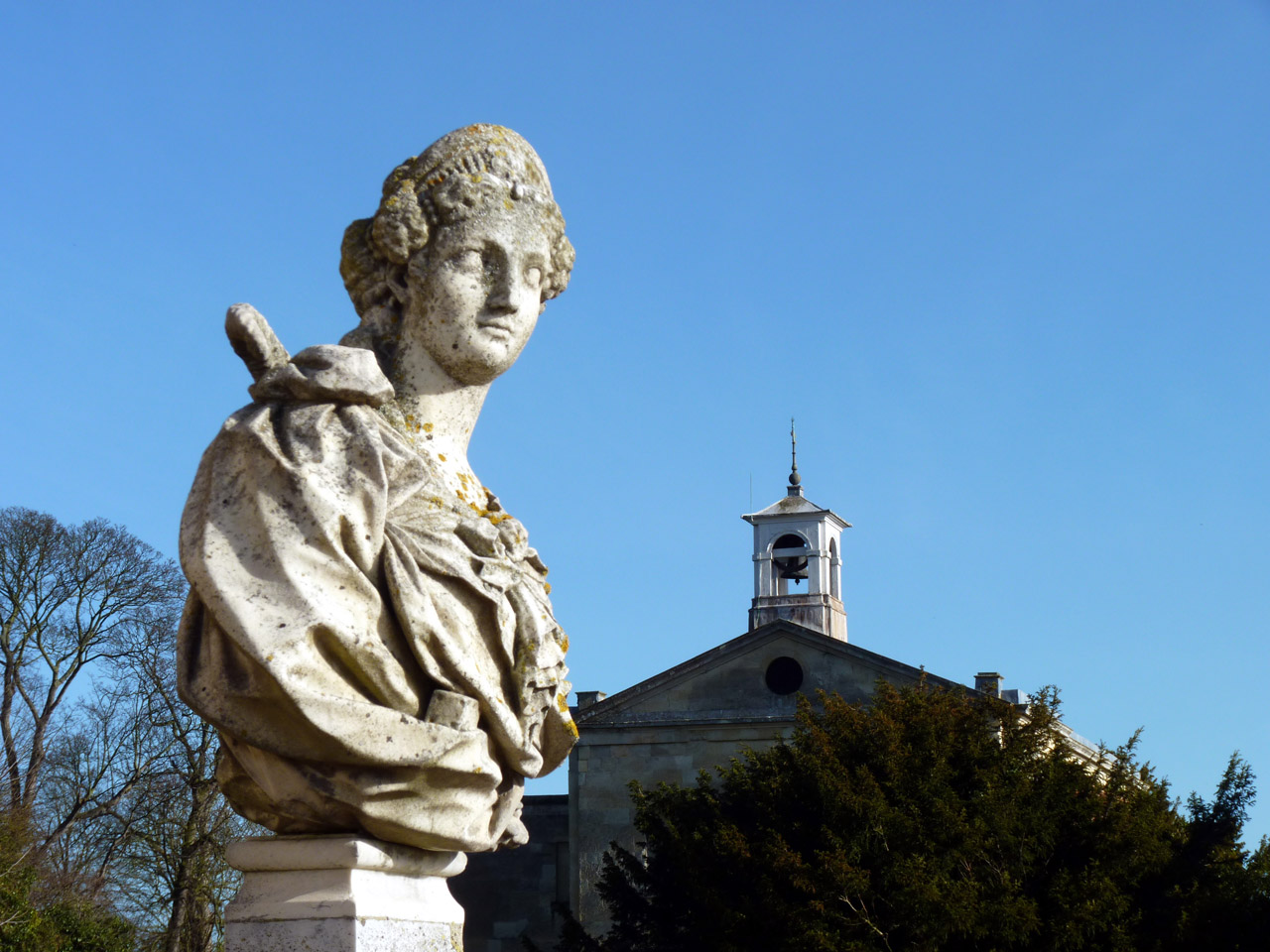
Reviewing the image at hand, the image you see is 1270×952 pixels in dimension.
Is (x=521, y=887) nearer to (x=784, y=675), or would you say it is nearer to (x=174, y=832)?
(x=784, y=675)

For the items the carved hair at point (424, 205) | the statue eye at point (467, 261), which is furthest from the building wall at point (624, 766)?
the statue eye at point (467, 261)

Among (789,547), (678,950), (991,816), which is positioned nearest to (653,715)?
(789,547)

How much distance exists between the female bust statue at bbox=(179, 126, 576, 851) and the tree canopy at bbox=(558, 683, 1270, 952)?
14.6m

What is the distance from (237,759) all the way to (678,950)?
18.2 meters

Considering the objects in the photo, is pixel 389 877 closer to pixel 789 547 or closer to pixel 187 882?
pixel 187 882

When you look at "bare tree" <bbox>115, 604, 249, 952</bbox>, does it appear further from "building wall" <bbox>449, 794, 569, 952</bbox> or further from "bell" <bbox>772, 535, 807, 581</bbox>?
"bell" <bbox>772, 535, 807, 581</bbox>

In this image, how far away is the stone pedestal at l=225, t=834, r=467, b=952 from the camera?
3834 millimetres

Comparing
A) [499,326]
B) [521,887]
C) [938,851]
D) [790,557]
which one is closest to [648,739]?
[521,887]

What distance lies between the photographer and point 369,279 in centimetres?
479

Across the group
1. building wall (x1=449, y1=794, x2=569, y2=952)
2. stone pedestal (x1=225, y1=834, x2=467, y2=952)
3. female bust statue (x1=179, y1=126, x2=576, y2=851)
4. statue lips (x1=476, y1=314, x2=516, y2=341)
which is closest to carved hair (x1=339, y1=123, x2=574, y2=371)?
female bust statue (x1=179, y1=126, x2=576, y2=851)

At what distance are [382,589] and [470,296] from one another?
41.1 inches

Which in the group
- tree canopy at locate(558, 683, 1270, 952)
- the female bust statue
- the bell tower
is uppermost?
the bell tower

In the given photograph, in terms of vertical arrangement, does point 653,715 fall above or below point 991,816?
above

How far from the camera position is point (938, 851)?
62.6 feet
